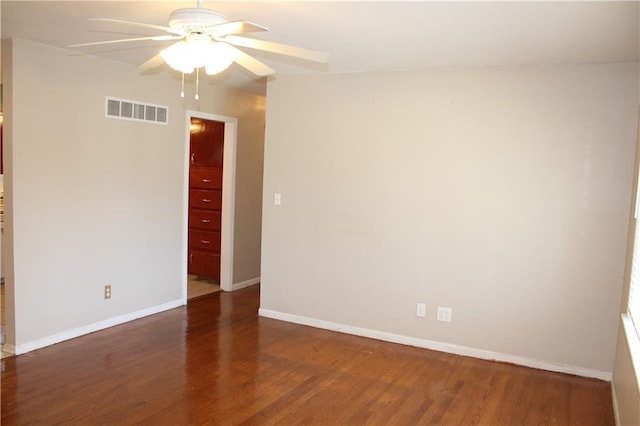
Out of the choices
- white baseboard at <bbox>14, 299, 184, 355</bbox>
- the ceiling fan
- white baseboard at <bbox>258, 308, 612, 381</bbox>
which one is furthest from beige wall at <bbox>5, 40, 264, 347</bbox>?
the ceiling fan

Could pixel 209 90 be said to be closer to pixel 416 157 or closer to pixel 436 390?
pixel 416 157

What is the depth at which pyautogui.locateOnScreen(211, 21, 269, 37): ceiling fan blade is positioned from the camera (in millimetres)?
1979

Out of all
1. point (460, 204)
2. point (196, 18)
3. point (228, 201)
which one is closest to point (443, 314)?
point (460, 204)

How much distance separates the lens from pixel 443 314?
412 cm

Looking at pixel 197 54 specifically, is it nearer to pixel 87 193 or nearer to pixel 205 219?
pixel 87 193

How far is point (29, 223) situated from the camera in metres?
3.71

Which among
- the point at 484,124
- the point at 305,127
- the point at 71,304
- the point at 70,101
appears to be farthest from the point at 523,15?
the point at 71,304

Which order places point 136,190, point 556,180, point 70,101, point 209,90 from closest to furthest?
1. point 556,180
2. point 70,101
3. point 136,190
4. point 209,90

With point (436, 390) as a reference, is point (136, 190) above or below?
above

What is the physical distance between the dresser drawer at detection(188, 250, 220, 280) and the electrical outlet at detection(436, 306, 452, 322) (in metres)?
2.86

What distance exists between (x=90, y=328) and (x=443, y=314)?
2914 millimetres

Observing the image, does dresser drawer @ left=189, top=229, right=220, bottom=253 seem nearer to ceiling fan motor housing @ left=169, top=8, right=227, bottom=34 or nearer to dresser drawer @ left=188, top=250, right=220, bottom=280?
dresser drawer @ left=188, top=250, right=220, bottom=280

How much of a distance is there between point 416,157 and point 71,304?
119 inches

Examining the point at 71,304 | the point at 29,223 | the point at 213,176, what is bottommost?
the point at 71,304
